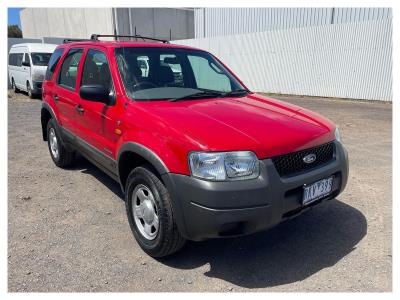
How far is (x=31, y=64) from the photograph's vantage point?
1323 cm

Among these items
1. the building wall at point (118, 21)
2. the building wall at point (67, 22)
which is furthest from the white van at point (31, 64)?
the building wall at point (67, 22)

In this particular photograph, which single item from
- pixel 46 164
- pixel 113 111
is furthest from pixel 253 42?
pixel 113 111

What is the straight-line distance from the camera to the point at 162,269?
9.11ft

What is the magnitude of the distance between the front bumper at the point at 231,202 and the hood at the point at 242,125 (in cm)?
22

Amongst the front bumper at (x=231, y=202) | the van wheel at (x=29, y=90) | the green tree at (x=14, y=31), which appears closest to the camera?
the front bumper at (x=231, y=202)

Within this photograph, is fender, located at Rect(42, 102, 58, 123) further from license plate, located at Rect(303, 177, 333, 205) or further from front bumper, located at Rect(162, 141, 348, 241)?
license plate, located at Rect(303, 177, 333, 205)

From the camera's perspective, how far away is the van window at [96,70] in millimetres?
3477

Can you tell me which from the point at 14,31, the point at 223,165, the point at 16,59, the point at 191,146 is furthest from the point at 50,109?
the point at 14,31

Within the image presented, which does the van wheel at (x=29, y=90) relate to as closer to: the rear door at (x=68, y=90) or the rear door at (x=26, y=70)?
the rear door at (x=26, y=70)

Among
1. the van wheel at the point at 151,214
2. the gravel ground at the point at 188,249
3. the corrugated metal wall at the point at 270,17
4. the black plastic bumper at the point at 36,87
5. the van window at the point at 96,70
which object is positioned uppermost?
the corrugated metal wall at the point at 270,17

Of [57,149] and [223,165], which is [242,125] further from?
[57,149]

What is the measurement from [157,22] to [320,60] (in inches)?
880

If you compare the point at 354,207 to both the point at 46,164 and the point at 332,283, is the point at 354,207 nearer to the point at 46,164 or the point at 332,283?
the point at 332,283

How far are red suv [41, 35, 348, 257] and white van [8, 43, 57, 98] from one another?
10.6m
